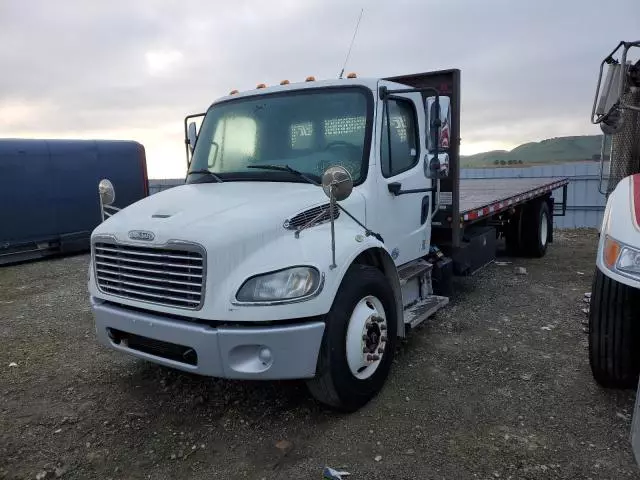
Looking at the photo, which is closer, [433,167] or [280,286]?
[280,286]

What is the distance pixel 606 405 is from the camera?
11.6ft

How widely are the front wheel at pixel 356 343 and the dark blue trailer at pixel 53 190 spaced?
937cm

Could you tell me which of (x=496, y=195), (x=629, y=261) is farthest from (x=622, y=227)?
(x=496, y=195)

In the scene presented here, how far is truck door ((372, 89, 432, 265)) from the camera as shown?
4094 mm

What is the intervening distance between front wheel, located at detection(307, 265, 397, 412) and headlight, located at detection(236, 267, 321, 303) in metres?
0.27

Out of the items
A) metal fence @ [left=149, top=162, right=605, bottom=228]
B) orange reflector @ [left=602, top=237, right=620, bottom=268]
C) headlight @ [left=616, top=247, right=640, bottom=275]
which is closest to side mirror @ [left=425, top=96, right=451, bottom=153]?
orange reflector @ [left=602, top=237, right=620, bottom=268]

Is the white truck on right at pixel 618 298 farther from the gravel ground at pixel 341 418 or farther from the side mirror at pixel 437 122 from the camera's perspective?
the side mirror at pixel 437 122

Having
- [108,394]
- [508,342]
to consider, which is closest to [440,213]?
[508,342]

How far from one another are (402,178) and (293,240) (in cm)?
156

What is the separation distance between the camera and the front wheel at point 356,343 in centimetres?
320

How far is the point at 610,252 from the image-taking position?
3137mm

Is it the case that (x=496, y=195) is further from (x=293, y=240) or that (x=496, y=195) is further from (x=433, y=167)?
(x=293, y=240)

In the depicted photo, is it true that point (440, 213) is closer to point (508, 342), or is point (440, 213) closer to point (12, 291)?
point (508, 342)

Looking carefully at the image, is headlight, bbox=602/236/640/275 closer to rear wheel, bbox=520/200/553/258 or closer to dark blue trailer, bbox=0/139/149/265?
rear wheel, bbox=520/200/553/258
